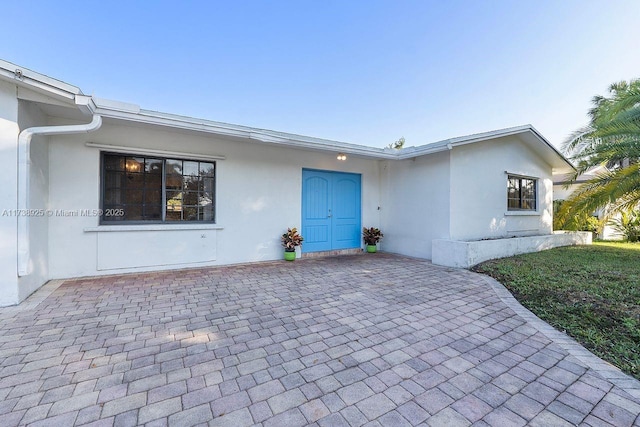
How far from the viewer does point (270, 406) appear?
6.10ft

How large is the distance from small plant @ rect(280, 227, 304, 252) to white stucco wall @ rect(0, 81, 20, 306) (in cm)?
446

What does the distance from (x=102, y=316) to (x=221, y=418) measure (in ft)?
8.46

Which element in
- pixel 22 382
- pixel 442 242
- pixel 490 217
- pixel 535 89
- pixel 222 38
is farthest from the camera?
pixel 535 89

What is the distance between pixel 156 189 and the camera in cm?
568

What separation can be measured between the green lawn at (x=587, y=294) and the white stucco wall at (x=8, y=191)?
22.1ft

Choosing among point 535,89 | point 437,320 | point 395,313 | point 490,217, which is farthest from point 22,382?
point 535,89

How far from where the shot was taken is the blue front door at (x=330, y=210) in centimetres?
743

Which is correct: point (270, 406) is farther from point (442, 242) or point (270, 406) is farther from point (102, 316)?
point (442, 242)

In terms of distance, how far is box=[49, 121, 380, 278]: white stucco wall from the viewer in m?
4.93

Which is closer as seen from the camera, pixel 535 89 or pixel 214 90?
pixel 535 89

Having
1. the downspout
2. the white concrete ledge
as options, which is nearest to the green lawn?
the white concrete ledge

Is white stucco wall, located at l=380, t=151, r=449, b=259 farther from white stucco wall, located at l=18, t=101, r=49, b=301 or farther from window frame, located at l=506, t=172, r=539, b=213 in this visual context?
white stucco wall, located at l=18, t=101, r=49, b=301

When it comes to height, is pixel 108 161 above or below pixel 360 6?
below

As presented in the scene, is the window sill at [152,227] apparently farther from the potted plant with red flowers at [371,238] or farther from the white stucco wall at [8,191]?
the potted plant with red flowers at [371,238]
